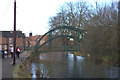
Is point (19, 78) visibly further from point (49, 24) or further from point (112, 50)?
point (49, 24)

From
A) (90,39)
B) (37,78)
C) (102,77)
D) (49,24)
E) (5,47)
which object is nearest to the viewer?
(102,77)

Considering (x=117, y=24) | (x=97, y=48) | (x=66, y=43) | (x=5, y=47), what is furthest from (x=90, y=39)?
(x=5, y=47)

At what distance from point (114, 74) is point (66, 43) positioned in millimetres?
11074

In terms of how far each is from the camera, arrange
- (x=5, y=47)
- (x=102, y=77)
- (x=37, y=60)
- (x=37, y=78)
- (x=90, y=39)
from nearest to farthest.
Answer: (x=102, y=77) → (x=90, y=39) → (x=37, y=78) → (x=37, y=60) → (x=5, y=47)

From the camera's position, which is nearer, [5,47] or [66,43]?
[66,43]

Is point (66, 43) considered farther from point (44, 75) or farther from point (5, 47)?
point (5, 47)

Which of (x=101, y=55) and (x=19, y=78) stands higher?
→ (x=101, y=55)

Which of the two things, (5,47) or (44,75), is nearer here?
(44,75)

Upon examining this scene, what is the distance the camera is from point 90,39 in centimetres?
666

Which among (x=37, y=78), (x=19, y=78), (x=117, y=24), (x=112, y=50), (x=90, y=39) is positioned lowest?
(x=37, y=78)

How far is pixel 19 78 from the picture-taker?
241 inches

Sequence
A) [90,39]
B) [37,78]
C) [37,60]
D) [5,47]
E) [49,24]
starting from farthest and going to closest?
1. [49,24]
2. [5,47]
3. [37,60]
4. [37,78]
5. [90,39]

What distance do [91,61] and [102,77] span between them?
2.45ft

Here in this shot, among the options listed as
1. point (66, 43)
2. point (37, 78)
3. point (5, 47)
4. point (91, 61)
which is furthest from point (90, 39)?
Answer: point (5, 47)
